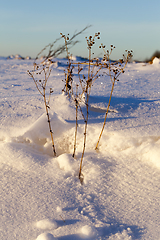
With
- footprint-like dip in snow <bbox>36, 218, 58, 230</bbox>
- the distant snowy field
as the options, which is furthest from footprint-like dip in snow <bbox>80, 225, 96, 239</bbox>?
footprint-like dip in snow <bbox>36, 218, 58, 230</bbox>

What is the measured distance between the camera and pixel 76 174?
205 centimetres

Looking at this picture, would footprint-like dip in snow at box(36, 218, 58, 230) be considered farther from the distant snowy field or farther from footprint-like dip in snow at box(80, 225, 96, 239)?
footprint-like dip in snow at box(80, 225, 96, 239)

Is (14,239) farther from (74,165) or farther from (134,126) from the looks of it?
(134,126)

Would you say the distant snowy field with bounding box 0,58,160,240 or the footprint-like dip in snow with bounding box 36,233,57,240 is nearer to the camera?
the footprint-like dip in snow with bounding box 36,233,57,240

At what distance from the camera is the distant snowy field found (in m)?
1.53

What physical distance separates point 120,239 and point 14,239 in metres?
0.68

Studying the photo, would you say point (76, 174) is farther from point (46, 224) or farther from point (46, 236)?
point (46, 236)

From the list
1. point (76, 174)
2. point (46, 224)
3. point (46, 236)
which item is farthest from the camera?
point (76, 174)

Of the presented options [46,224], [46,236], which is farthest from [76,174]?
[46,236]

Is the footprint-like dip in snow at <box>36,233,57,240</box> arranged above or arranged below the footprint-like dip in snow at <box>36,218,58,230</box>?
above

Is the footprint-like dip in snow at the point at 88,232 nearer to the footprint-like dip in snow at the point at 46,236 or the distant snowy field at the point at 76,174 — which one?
the distant snowy field at the point at 76,174

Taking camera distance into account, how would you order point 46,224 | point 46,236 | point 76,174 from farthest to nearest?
point 76,174
point 46,224
point 46,236

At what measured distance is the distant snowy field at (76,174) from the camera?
153cm

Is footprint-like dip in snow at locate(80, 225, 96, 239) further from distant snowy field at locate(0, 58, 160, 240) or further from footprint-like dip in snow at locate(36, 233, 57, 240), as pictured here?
footprint-like dip in snow at locate(36, 233, 57, 240)
